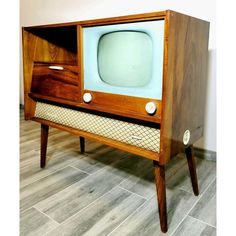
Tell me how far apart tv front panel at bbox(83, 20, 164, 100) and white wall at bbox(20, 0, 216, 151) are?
2.57ft

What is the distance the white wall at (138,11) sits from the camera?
4.76ft

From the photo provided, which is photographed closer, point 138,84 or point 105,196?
point 138,84

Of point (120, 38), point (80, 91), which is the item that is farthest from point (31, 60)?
point (120, 38)

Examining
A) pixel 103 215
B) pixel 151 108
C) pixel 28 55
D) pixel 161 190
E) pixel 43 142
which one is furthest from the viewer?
pixel 43 142

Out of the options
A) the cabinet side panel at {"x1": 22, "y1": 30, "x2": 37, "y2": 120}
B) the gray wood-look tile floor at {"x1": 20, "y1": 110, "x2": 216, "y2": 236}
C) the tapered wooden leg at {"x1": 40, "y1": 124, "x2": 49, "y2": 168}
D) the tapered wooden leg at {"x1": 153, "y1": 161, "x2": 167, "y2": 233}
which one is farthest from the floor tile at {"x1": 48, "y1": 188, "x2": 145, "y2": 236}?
the cabinet side panel at {"x1": 22, "y1": 30, "x2": 37, "y2": 120}

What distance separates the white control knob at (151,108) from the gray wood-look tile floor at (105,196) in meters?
0.50

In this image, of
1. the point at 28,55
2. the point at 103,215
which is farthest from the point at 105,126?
the point at 28,55

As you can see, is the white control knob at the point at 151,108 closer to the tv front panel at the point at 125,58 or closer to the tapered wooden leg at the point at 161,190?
the tv front panel at the point at 125,58

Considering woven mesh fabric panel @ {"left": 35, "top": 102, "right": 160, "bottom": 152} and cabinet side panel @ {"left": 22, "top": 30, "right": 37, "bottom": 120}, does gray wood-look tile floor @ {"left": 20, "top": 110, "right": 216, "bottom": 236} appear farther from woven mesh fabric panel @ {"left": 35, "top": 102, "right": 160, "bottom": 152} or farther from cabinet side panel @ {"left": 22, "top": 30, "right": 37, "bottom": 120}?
cabinet side panel @ {"left": 22, "top": 30, "right": 37, "bottom": 120}

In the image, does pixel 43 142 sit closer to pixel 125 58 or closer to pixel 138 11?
pixel 125 58

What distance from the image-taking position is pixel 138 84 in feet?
2.97

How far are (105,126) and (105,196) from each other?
16.4 inches
